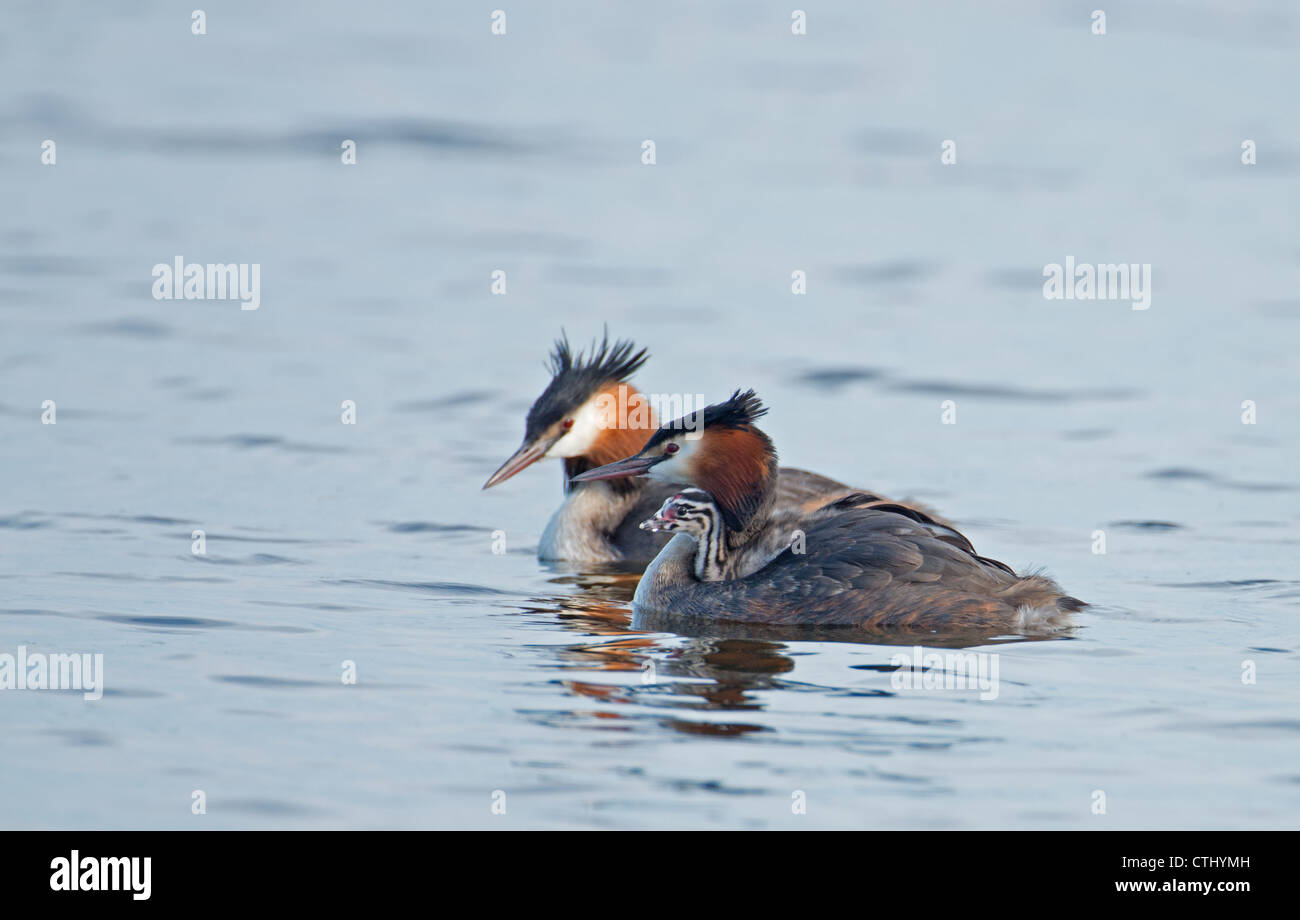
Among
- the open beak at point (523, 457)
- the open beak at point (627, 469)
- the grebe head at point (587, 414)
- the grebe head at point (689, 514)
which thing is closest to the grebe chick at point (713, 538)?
the grebe head at point (689, 514)

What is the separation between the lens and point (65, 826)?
8031 millimetres

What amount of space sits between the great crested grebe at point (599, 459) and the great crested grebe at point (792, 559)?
143cm

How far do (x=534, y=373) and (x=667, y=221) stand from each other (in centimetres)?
523

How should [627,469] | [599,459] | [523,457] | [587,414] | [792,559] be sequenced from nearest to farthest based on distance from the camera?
[792,559]
[627,469]
[523,457]
[587,414]
[599,459]

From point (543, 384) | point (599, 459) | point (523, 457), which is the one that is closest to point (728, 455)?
point (523, 457)

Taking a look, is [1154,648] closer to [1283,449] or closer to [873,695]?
[873,695]

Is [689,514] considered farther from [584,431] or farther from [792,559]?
[584,431]

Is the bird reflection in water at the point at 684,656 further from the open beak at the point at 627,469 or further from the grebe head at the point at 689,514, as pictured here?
the open beak at the point at 627,469

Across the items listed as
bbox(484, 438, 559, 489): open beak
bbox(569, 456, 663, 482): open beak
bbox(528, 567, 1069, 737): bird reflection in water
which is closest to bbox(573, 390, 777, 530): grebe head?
bbox(569, 456, 663, 482): open beak

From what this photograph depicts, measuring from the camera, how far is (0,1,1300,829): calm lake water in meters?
8.88

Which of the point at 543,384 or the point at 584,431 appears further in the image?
the point at 543,384

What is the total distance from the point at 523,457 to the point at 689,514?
2331mm

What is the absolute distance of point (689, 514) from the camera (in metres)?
11.7

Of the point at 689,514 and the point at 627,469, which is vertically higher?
the point at 627,469
